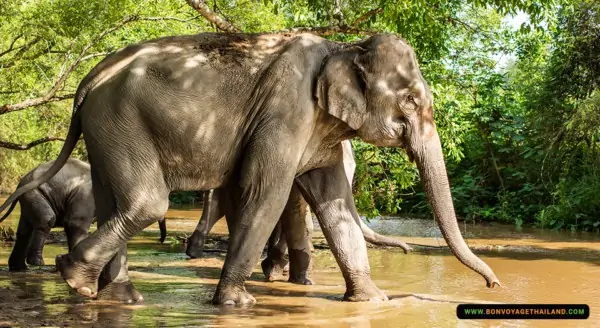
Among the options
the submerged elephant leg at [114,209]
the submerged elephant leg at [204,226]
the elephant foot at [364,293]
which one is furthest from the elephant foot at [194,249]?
the submerged elephant leg at [114,209]

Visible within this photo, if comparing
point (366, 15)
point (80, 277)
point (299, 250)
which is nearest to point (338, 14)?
point (366, 15)

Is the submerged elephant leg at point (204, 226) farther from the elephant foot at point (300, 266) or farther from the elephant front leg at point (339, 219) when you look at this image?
the elephant front leg at point (339, 219)

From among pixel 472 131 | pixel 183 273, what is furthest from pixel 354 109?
pixel 472 131

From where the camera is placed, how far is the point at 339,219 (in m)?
8.34

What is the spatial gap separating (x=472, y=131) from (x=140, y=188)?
16.4 meters

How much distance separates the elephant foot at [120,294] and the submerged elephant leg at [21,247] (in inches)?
109

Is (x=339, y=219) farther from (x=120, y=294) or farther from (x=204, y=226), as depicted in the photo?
(x=204, y=226)

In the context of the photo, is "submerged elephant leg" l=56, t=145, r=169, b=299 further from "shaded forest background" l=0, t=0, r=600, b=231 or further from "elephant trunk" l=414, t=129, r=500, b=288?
"shaded forest background" l=0, t=0, r=600, b=231

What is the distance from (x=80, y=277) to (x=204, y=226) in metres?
4.65

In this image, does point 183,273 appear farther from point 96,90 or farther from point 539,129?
point 539,129

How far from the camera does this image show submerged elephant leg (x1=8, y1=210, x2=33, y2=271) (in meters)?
10.1

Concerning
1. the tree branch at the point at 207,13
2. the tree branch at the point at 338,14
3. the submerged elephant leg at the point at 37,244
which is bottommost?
the submerged elephant leg at the point at 37,244

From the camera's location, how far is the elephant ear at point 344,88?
770 cm

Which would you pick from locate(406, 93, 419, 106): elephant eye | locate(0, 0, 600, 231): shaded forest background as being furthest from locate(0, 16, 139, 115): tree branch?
locate(406, 93, 419, 106): elephant eye
